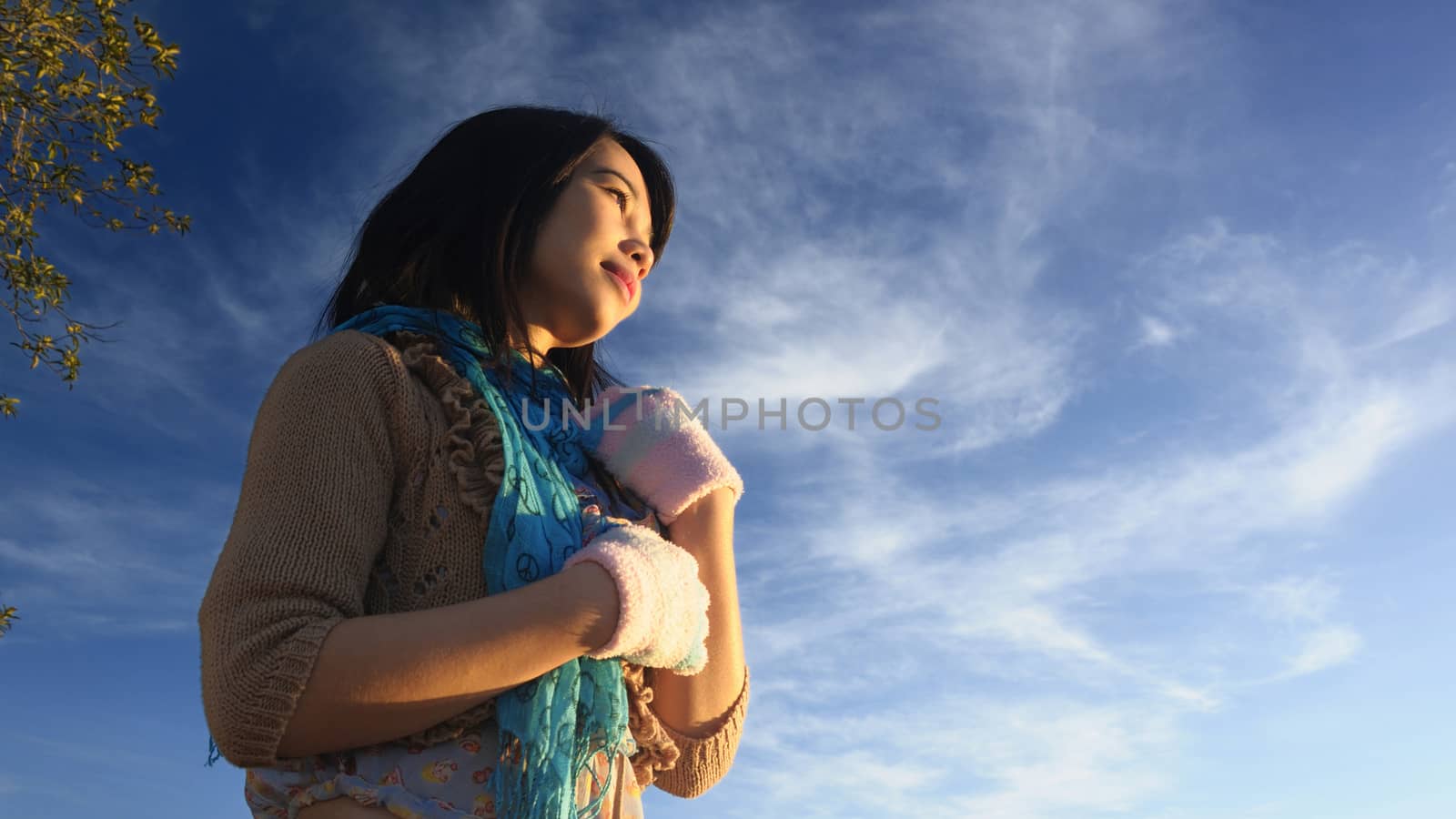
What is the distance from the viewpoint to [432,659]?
1.72m

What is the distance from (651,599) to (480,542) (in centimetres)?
33

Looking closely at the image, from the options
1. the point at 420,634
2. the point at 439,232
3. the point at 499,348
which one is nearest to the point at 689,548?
the point at 499,348

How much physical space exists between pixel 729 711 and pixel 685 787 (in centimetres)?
17

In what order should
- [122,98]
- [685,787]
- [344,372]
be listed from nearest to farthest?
[344,372] < [685,787] < [122,98]

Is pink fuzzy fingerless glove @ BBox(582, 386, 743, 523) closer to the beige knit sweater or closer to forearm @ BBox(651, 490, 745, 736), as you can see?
forearm @ BBox(651, 490, 745, 736)

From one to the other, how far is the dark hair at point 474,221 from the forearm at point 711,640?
1.63ft

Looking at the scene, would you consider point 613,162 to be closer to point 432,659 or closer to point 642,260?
point 642,260

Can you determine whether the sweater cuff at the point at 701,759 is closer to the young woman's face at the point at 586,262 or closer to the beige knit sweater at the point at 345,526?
the beige knit sweater at the point at 345,526

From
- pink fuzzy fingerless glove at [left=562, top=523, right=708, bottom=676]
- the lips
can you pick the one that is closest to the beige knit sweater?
pink fuzzy fingerless glove at [left=562, top=523, right=708, bottom=676]

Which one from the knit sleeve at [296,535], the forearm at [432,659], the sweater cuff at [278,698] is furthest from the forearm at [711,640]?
the sweater cuff at [278,698]

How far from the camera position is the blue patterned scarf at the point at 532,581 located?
1.81 metres

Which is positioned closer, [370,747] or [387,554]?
[370,747]

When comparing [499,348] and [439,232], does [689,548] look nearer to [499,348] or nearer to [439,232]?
[499,348]

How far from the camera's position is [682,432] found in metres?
2.40
